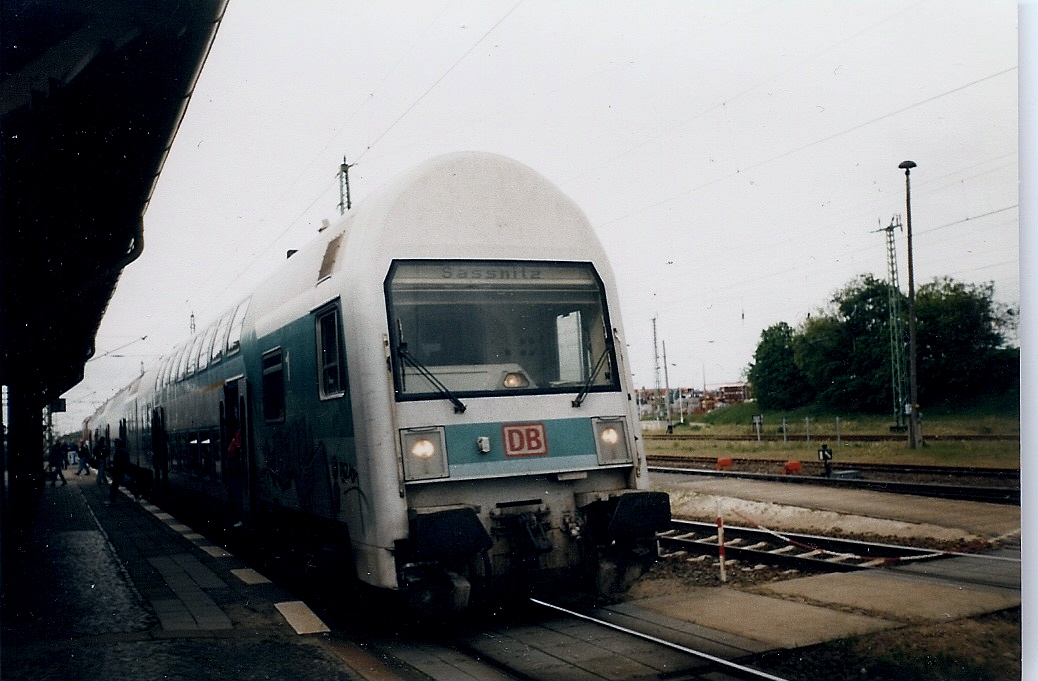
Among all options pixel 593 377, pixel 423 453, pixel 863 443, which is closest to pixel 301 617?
pixel 423 453

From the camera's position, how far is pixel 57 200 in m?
8.95

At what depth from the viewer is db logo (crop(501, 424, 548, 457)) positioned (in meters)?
6.99

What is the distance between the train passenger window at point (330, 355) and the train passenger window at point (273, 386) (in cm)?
124

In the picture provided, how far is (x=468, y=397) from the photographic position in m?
7.00

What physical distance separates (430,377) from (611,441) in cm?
154

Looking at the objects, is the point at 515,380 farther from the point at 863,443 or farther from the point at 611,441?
the point at 863,443

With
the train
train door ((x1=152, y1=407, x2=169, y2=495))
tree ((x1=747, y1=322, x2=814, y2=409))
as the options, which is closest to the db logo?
the train

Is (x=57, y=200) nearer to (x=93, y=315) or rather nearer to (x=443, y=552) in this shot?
(x=443, y=552)

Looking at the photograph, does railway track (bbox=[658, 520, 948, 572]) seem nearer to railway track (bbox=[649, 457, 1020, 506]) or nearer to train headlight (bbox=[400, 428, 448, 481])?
train headlight (bbox=[400, 428, 448, 481])

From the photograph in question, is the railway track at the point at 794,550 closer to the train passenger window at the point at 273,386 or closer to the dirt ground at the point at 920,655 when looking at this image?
the dirt ground at the point at 920,655

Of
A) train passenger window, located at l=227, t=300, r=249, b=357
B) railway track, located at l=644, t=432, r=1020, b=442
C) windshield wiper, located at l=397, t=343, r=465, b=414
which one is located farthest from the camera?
railway track, located at l=644, t=432, r=1020, b=442

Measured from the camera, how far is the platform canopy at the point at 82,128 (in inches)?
232

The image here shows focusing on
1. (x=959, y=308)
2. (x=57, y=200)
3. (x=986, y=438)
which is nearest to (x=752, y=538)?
(x=57, y=200)

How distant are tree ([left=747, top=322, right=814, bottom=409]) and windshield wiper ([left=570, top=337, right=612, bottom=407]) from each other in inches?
1027
